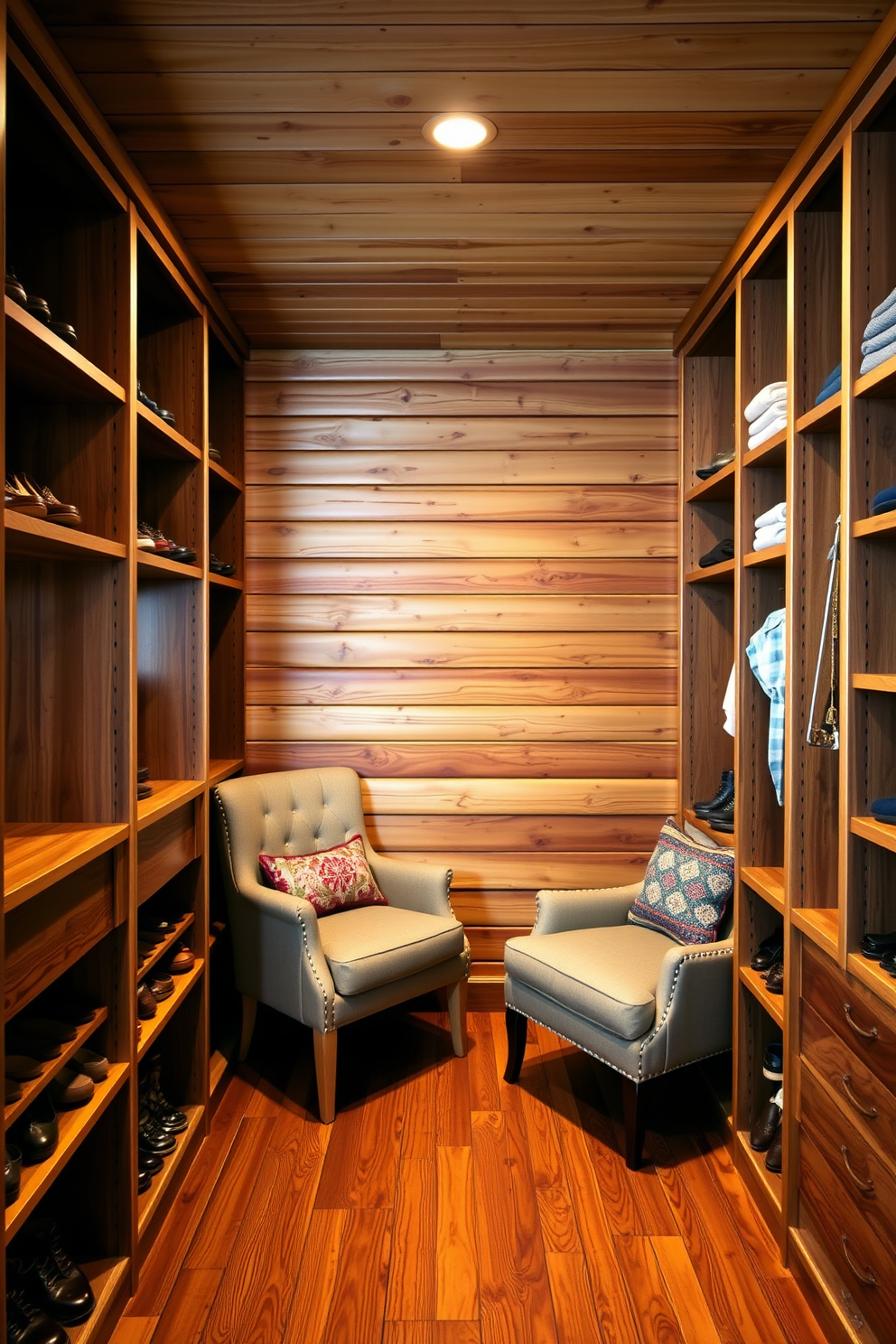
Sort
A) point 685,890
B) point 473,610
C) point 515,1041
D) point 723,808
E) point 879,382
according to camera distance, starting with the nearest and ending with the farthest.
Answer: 1. point 879,382
2. point 685,890
3. point 515,1041
4. point 723,808
5. point 473,610

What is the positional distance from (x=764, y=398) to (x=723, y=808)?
1418mm

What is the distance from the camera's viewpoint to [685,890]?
2791 millimetres

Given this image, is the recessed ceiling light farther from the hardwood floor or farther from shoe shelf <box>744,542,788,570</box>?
the hardwood floor

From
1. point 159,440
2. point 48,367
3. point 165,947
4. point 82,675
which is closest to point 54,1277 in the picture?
point 165,947

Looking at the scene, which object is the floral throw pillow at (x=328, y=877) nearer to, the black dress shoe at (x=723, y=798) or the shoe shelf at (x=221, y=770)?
the shoe shelf at (x=221, y=770)

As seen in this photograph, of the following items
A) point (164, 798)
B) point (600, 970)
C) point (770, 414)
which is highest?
point (770, 414)

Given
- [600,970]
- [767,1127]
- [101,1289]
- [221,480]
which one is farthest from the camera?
[221,480]

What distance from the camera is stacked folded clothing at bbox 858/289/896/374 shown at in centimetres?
163

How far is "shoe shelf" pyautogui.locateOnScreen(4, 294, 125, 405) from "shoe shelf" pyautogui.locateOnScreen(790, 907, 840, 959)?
6.21ft

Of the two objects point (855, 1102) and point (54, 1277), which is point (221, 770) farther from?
point (855, 1102)

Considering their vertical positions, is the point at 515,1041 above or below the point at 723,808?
below

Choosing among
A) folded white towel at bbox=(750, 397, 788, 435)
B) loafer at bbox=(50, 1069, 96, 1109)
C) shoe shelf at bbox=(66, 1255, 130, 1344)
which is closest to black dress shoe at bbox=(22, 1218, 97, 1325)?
shoe shelf at bbox=(66, 1255, 130, 1344)

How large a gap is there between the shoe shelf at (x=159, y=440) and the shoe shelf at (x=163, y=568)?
0.32 meters

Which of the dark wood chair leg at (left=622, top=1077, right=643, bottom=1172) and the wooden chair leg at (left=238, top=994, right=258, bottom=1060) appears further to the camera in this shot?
the wooden chair leg at (left=238, top=994, right=258, bottom=1060)
